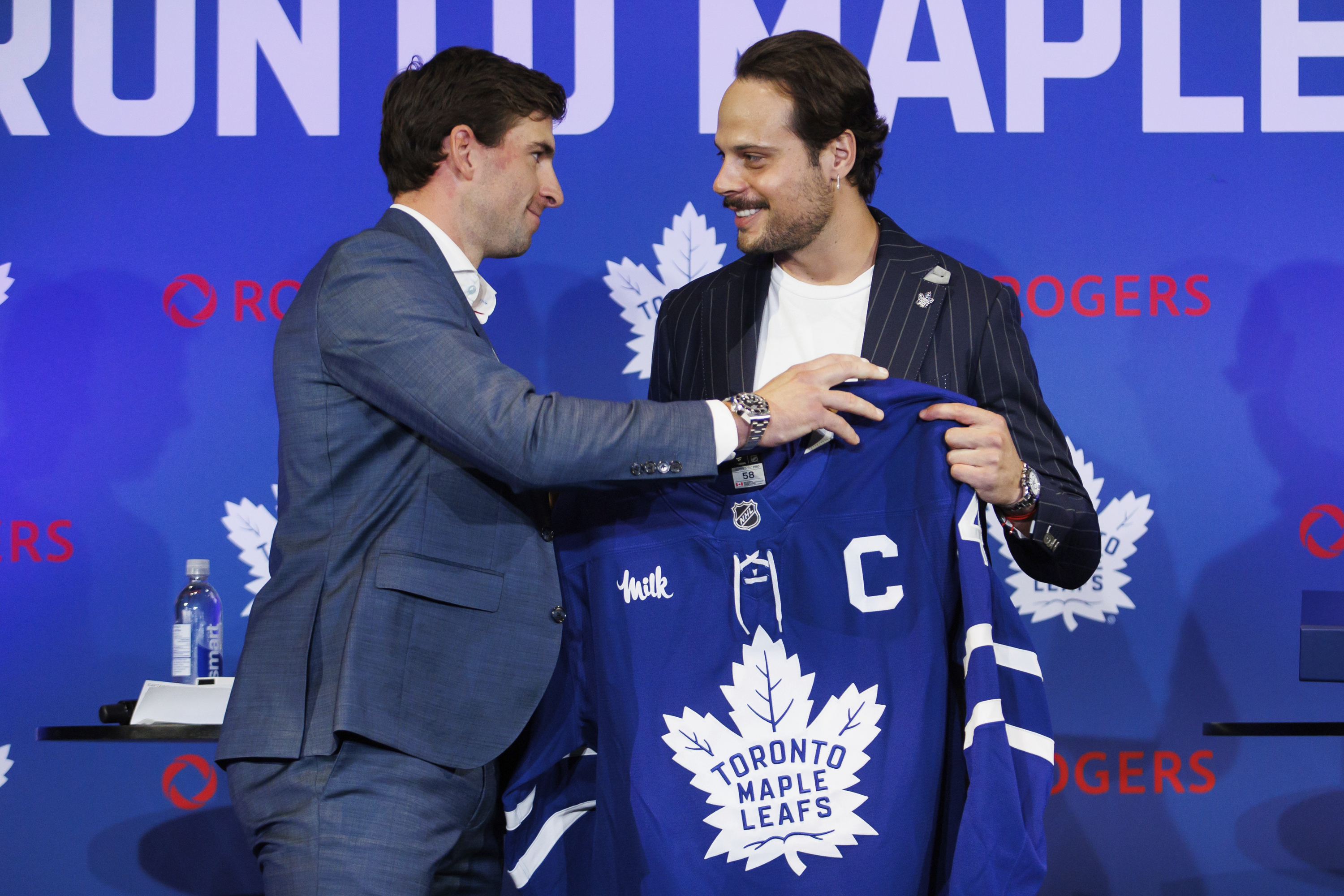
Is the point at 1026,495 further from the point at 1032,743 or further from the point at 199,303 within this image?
the point at 199,303

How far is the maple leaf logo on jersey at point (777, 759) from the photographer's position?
4.91 ft

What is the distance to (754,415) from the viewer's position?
1490mm

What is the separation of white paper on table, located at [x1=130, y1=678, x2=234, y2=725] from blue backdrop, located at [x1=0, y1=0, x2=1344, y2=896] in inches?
25.2

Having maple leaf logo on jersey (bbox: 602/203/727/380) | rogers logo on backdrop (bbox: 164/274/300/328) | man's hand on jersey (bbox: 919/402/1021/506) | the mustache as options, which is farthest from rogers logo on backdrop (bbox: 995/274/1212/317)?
rogers logo on backdrop (bbox: 164/274/300/328)

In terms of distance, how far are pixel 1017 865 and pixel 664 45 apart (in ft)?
7.11

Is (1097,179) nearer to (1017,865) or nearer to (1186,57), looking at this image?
(1186,57)

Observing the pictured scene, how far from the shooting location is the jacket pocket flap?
58.1 inches

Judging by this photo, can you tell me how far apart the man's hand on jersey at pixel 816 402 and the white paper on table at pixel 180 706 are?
1.31m

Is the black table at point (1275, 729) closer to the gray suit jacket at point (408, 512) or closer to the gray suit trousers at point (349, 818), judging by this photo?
the gray suit jacket at point (408, 512)

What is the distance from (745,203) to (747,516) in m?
0.67

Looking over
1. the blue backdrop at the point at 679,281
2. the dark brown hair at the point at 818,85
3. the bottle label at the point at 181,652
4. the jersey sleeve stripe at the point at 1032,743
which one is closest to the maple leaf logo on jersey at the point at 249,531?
the blue backdrop at the point at 679,281

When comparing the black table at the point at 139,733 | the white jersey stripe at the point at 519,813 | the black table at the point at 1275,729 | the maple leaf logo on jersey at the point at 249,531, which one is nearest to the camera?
the white jersey stripe at the point at 519,813

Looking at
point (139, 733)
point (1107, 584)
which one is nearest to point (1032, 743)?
point (1107, 584)

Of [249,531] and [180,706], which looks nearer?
[180,706]
